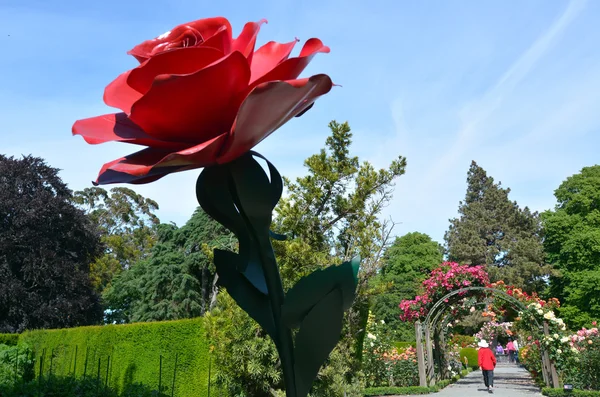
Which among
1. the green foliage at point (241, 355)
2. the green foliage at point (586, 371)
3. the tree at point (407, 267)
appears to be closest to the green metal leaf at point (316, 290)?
the green foliage at point (241, 355)

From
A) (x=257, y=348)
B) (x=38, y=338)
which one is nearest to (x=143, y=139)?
(x=257, y=348)

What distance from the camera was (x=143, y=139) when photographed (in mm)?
782

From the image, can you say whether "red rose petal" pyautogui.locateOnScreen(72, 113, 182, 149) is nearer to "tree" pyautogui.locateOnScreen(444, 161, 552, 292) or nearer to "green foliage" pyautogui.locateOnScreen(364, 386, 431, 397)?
"green foliage" pyautogui.locateOnScreen(364, 386, 431, 397)

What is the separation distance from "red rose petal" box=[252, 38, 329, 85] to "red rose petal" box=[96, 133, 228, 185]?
129 millimetres

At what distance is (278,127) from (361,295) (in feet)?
23.4

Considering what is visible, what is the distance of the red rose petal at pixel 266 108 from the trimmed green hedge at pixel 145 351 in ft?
26.2

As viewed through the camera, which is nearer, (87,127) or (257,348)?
(87,127)

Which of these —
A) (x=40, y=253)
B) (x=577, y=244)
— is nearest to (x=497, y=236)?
(x=577, y=244)

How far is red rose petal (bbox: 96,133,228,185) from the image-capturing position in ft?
2.35

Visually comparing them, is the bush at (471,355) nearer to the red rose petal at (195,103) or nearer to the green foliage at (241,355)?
the green foliage at (241,355)

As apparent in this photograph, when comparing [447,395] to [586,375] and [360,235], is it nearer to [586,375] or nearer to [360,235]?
[586,375]

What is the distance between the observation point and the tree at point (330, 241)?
21.9 feet

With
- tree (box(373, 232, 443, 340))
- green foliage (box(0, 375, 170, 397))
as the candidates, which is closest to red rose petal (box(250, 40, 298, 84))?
green foliage (box(0, 375, 170, 397))

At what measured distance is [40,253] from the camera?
20047mm
